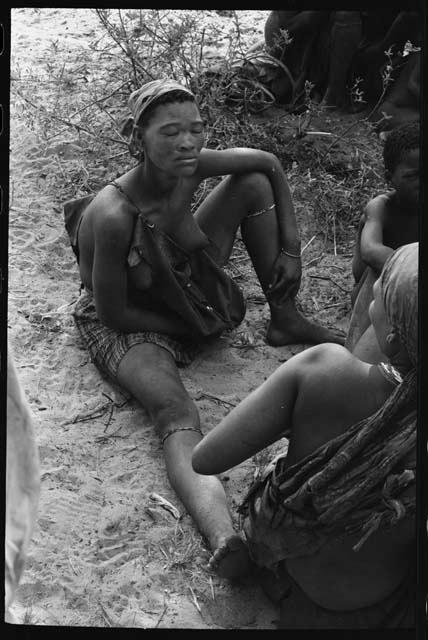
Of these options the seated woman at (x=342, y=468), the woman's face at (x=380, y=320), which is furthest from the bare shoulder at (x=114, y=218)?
the woman's face at (x=380, y=320)

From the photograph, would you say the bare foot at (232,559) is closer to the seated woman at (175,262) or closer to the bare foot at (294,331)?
the seated woman at (175,262)

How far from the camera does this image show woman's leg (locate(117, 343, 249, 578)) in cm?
297

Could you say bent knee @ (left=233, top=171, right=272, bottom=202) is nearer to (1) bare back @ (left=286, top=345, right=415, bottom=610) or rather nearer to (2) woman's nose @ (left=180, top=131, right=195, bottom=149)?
(2) woman's nose @ (left=180, top=131, right=195, bottom=149)

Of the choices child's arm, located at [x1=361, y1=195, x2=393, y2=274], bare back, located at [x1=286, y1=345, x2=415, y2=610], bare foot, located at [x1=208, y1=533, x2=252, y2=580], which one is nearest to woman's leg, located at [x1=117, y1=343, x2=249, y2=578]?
bare foot, located at [x1=208, y1=533, x2=252, y2=580]

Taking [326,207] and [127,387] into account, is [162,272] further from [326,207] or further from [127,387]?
[326,207]

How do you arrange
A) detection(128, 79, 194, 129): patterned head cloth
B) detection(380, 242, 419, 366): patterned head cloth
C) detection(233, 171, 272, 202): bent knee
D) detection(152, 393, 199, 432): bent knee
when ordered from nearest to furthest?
detection(380, 242, 419, 366): patterned head cloth
detection(128, 79, 194, 129): patterned head cloth
detection(152, 393, 199, 432): bent knee
detection(233, 171, 272, 202): bent knee

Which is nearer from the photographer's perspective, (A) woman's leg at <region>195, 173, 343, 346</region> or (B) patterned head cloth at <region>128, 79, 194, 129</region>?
(B) patterned head cloth at <region>128, 79, 194, 129</region>

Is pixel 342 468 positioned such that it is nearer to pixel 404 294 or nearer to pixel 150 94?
pixel 404 294

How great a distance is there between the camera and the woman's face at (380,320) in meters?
2.23

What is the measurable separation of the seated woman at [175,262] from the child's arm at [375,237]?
365 mm

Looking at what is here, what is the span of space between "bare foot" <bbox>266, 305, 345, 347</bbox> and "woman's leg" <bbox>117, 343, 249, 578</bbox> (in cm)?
54

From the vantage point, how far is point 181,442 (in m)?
3.42

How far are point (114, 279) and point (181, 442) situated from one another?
24.1 inches

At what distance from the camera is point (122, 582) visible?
3041 mm
